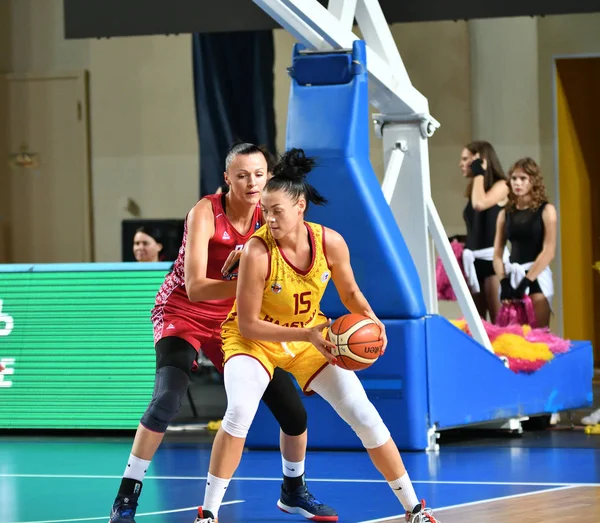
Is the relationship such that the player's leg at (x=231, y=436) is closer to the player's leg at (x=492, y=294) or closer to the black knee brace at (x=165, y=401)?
the black knee brace at (x=165, y=401)

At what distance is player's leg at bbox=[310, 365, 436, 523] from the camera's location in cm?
531

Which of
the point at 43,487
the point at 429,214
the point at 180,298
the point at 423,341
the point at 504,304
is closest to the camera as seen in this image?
the point at 180,298

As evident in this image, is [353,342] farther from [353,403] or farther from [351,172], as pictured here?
[351,172]

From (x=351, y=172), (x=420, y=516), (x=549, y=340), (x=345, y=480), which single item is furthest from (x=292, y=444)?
(x=549, y=340)

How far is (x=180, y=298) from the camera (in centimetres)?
586

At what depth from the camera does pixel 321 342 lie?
5117mm

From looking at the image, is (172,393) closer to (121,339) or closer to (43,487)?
(43,487)

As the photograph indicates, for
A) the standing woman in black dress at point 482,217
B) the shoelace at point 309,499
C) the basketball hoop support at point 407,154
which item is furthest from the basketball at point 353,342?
the standing woman in black dress at point 482,217

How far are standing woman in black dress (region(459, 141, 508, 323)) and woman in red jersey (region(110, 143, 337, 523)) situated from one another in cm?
476

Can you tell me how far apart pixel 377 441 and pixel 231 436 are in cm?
61

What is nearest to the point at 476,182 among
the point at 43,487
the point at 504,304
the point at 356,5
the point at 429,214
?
the point at 504,304

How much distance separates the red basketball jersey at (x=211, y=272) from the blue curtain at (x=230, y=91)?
704cm

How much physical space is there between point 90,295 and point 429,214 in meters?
2.50

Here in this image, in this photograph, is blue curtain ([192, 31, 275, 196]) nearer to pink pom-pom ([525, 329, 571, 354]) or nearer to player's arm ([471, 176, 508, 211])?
player's arm ([471, 176, 508, 211])
